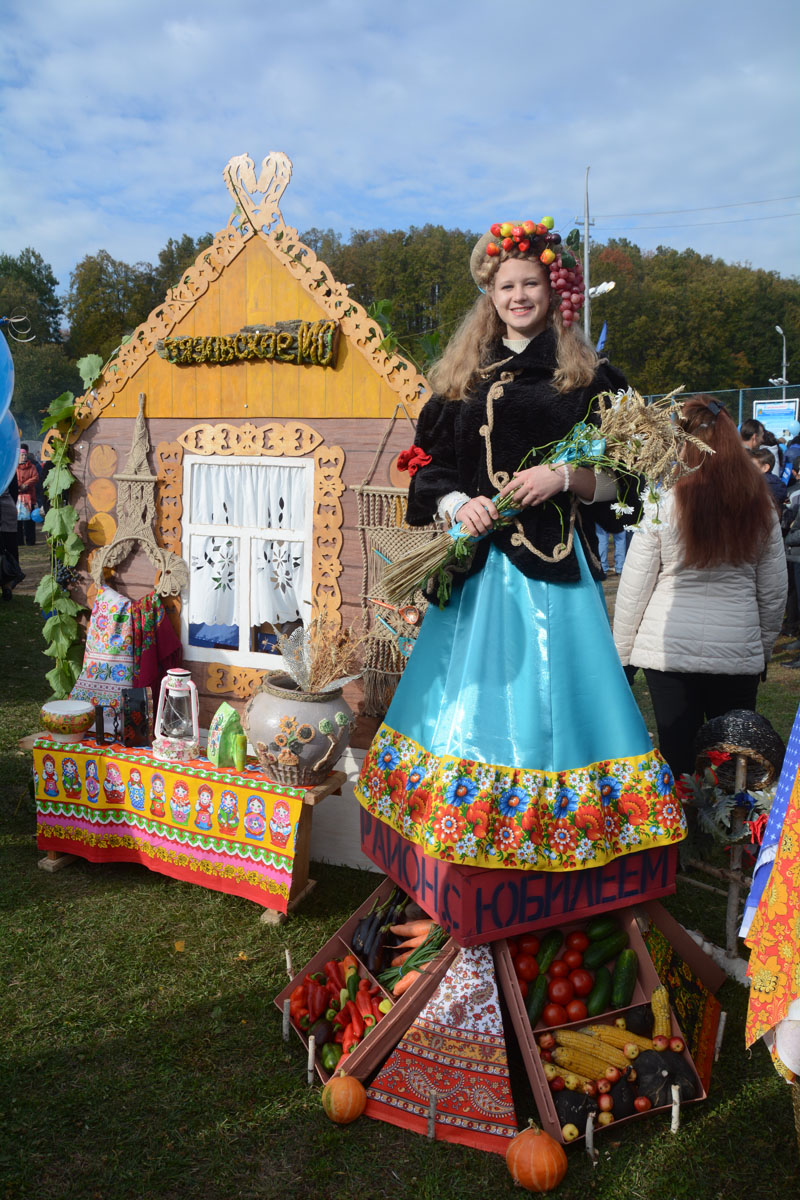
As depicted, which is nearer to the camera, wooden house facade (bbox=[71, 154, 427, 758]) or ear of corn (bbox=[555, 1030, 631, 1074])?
ear of corn (bbox=[555, 1030, 631, 1074])

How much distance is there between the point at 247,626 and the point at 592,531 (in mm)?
1963

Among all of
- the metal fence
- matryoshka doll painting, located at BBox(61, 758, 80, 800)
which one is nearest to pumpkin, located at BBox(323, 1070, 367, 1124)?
matryoshka doll painting, located at BBox(61, 758, 80, 800)

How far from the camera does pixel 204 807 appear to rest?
3561 mm

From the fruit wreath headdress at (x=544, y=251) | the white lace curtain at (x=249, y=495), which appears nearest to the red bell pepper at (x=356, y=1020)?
the white lace curtain at (x=249, y=495)

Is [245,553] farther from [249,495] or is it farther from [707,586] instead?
[707,586]

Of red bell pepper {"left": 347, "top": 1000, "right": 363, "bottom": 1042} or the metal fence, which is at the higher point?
the metal fence

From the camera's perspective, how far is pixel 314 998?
2.70 meters

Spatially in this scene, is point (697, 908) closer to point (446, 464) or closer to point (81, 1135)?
point (446, 464)

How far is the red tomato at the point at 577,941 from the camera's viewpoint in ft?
8.46

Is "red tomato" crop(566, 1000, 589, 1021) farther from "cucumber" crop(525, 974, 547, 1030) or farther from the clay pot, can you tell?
the clay pot

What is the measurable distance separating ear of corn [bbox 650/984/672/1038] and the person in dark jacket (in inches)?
18.2

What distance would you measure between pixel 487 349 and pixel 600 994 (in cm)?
200

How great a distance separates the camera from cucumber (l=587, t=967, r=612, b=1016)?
2500 millimetres

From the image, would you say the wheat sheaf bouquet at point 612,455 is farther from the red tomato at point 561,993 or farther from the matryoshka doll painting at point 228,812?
the matryoshka doll painting at point 228,812
